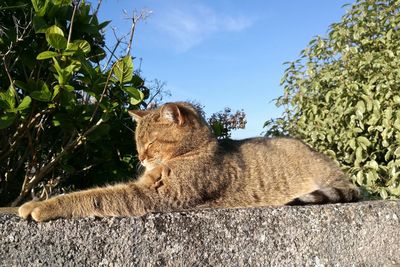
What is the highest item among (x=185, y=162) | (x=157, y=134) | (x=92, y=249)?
(x=157, y=134)

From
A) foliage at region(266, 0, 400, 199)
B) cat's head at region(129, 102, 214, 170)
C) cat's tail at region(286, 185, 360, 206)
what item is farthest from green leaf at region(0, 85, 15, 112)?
foliage at region(266, 0, 400, 199)

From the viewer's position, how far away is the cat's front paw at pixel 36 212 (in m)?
1.79

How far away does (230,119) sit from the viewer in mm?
7027

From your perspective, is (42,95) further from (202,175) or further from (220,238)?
(220,238)

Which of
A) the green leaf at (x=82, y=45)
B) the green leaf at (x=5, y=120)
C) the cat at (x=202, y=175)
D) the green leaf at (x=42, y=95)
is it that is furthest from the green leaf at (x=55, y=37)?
the cat at (x=202, y=175)

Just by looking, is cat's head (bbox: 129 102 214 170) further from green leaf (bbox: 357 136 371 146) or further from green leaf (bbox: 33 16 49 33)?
green leaf (bbox: 357 136 371 146)

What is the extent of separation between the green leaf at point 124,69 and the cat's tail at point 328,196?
47.2 inches

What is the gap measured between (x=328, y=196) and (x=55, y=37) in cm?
185

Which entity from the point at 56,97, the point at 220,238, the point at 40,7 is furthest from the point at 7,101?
the point at 220,238

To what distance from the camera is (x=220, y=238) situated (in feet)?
6.94

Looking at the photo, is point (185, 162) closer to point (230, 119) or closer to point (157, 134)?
point (157, 134)

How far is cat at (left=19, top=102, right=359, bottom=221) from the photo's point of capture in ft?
7.06

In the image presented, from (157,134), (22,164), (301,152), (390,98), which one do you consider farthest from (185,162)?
(390,98)

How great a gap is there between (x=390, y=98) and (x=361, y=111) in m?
0.32
